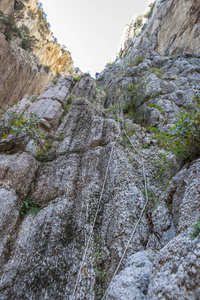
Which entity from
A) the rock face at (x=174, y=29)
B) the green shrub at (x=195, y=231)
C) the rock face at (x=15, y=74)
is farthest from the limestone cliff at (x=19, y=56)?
the rock face at (x=174, y=29)

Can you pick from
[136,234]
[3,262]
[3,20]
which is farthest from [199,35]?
[3,262]

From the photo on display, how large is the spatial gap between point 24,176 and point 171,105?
929 centimetres

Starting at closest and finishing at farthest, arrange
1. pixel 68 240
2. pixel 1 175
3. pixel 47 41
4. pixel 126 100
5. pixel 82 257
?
pixel 82 257 → pixel 68 240 → pixel 1 175 → pixel 126 100 → pixel 47 41

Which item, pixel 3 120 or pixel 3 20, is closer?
pixel 3 120

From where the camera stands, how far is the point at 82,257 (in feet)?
14.8

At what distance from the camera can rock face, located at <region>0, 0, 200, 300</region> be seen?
316cm

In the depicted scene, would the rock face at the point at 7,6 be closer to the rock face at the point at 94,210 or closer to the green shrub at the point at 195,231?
the rock face at the point at 94,210

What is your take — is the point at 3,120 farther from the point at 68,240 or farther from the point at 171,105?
the point at 171,105

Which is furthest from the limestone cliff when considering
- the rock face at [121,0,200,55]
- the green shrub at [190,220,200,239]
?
the rock face at [121,0,200,55]

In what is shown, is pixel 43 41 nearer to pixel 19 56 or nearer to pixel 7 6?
pixel 7 6

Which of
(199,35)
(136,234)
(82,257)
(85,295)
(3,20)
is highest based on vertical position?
(199,35)

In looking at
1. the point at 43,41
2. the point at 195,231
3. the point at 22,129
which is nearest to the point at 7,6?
the point at 43,41

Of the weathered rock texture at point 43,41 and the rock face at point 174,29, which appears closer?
the rock face at point 174,29

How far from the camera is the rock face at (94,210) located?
10.4 feet
